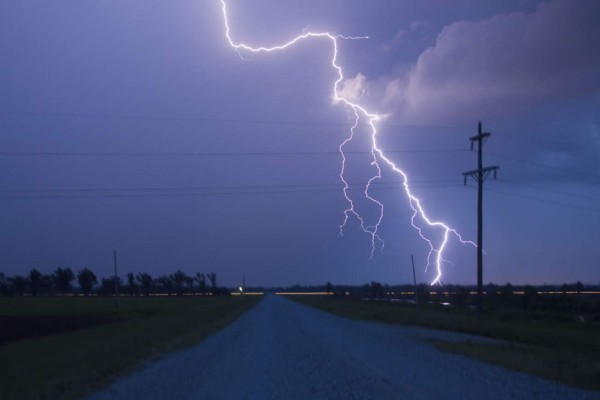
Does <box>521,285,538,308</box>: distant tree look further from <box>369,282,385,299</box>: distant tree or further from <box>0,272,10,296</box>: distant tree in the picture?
<box>0,272,10,296</box>: distant tree

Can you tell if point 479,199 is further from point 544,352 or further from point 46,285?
point 46,285

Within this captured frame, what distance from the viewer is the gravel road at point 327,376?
1308cm

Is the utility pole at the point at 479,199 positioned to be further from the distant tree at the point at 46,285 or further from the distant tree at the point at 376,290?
the distant tree at the point at 46,285

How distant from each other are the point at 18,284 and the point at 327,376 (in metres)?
182

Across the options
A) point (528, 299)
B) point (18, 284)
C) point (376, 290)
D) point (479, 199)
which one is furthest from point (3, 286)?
point (479, 199)

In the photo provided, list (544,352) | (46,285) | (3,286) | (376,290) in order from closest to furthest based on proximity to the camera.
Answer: (544,352), (376,290), (3,286), (46,285)

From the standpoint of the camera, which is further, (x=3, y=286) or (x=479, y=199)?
(x=3, y=286)

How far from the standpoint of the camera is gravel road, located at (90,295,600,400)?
13078 mm

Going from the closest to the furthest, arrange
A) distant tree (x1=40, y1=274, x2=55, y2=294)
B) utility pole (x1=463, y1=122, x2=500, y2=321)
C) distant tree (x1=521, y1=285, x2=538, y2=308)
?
utility pole (x1=463, y1=122, x2=500, y2=321), distant tree (x1=521, y1=285, x2=538, y2=308), distant tree (x1=40, y1=274, x2=55, y2=294)

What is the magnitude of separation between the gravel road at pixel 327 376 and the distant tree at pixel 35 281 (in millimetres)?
177519

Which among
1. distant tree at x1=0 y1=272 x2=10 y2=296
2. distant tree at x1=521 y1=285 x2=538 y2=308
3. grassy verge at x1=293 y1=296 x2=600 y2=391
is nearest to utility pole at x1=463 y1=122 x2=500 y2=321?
grassy verge at x1=293 y1=296 x2=600 y2=391

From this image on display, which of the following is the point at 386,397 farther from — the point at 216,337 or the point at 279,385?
the point at 216,337

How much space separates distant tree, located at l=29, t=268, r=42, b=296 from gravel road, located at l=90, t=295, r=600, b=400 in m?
178

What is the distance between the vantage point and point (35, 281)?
190 metres
